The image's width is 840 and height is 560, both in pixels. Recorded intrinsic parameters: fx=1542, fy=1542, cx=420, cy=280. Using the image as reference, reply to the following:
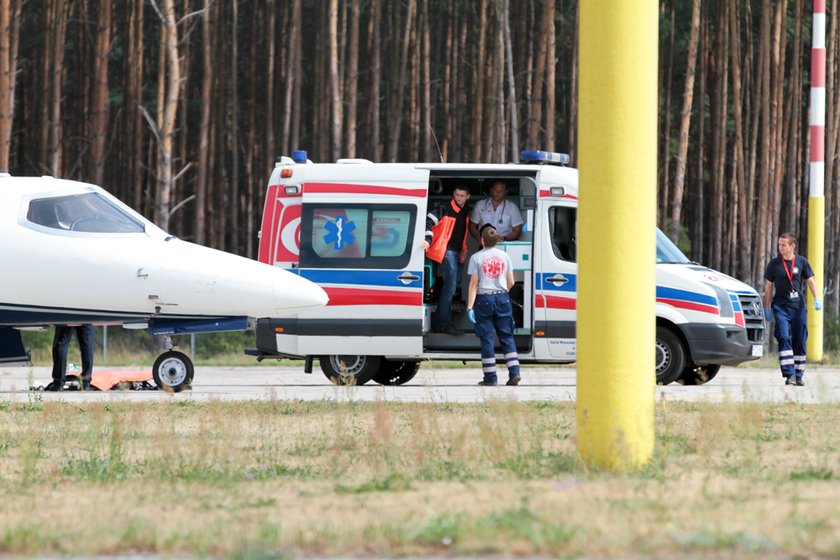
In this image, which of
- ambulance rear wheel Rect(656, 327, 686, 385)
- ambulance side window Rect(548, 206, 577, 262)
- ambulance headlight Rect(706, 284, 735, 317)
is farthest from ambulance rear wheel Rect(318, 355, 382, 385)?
ambulance headlight Rect(706, 284, 735, 317)

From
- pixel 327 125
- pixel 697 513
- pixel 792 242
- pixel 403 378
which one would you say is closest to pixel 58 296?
pixel 403 378

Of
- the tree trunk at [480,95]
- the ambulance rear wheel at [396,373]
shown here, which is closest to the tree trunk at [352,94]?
the tree trunk at [480,95]

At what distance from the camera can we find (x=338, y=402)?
14.4 m

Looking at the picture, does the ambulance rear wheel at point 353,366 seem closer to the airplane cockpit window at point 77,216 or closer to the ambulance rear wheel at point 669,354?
the airplane cockpit window at point 77,216

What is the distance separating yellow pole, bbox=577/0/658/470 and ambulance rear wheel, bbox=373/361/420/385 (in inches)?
392

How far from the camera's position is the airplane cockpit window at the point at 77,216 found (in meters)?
16.5

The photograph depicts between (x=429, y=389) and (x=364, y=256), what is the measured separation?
3.22 metres

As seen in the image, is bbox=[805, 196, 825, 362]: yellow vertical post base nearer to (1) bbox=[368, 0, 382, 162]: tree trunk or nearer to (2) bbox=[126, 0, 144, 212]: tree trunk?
(1) bbox=[368, 0, 382, 162]: tree trunk

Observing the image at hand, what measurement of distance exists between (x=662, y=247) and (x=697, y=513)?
11110mm

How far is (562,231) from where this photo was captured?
1789 cm

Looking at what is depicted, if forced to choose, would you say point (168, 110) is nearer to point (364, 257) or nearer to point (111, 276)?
point (364, 257)

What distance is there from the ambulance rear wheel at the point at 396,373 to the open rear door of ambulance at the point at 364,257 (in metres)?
1.22

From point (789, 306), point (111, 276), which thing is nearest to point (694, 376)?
point (789, 306)

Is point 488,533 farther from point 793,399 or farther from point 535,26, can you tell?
point 535,26
